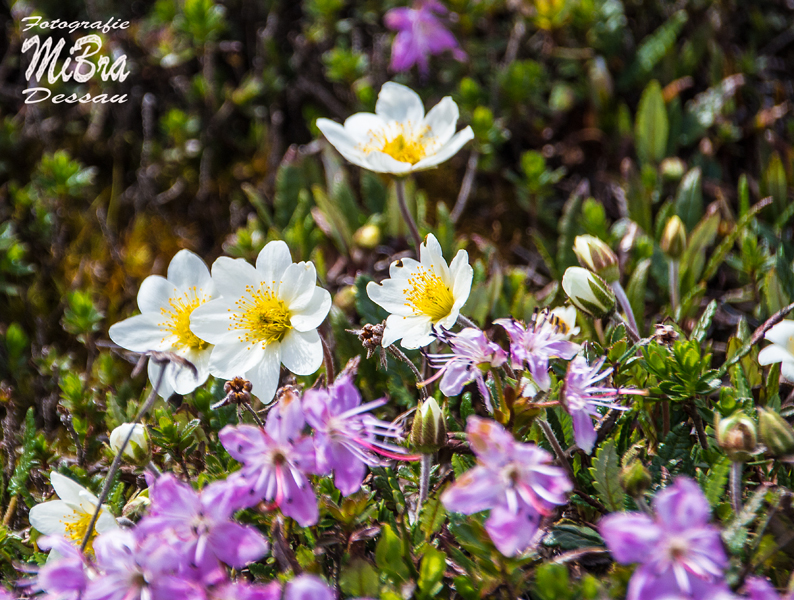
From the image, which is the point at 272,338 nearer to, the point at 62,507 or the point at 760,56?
the point at 62,507

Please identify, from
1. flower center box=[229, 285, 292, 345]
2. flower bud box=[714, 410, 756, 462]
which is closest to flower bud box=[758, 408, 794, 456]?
flower bud box=[714, 410, 756, 462]

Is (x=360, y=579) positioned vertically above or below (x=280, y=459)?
below

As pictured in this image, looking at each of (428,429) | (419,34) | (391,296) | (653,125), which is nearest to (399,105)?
(419,34)

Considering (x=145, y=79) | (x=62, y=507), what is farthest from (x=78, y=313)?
(x=145, y=79)

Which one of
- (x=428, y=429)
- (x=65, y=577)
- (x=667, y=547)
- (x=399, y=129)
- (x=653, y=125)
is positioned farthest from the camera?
(x=653, y=125)

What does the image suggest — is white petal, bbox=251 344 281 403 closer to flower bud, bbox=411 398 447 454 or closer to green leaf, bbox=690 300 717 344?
flower bud, bbox=411 398 447 454

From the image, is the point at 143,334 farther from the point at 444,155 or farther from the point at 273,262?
the point at 444,155
